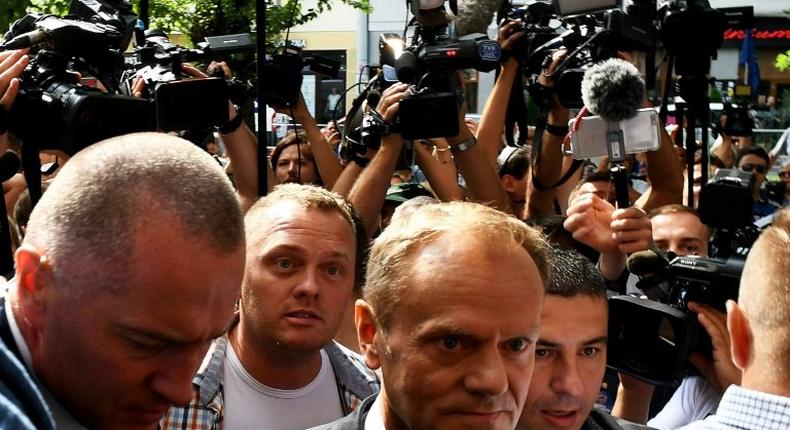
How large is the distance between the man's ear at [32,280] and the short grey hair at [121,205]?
14 millimetres

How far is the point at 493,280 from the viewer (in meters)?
2.01

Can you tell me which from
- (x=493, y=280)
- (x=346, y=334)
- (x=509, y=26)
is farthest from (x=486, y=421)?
(x=509, y=26)

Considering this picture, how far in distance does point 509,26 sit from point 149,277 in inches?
115

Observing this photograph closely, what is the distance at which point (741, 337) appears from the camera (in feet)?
6.46

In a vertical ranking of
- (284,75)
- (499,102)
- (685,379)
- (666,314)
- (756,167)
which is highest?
(284,75)

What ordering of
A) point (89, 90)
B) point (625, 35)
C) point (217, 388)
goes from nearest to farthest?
point (217, 388)
point (89, 90)
point (625, 35)

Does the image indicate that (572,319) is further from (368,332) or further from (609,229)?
(609,229)

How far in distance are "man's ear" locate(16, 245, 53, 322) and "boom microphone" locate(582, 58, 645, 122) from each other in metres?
2.08

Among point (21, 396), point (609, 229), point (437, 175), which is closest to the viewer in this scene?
point (21, 396)

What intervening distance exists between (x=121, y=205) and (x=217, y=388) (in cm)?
133

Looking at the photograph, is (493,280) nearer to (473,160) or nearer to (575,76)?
(575,76)

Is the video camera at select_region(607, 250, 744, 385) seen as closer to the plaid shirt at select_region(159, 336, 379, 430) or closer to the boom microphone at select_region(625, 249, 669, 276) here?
the boom microphone at select_region(625, 249, 669, 276)

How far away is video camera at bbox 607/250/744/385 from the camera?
98.0 inches

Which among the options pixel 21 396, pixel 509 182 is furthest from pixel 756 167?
pixel 21 396
